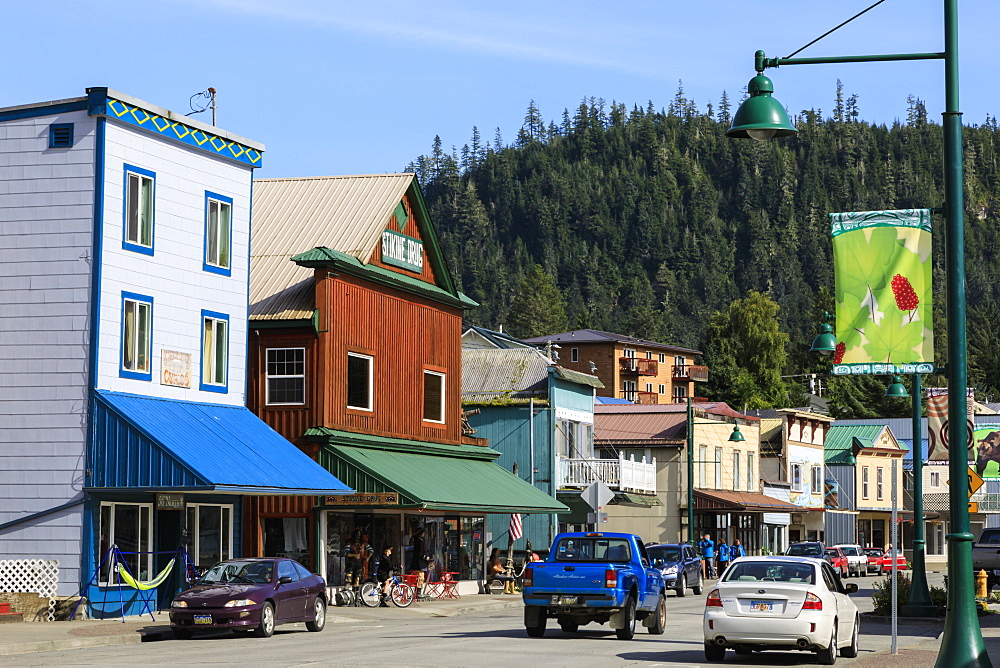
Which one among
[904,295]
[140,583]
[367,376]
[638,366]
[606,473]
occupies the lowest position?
[140,583]

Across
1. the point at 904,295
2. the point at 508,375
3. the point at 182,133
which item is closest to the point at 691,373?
the point at 508,375

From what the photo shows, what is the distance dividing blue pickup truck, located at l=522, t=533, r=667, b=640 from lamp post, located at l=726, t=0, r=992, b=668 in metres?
9.88

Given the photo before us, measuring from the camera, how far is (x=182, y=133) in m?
32.2

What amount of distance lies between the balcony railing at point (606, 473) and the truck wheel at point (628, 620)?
2572 cm

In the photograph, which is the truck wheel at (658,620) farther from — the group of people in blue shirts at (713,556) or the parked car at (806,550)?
the group of people in blue shirts at (713,556)

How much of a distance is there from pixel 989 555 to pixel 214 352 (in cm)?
2394

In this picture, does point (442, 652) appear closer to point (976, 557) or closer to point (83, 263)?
point (83, 263)

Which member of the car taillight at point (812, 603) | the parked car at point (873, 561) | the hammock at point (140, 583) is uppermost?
the car taillight at point (812, 603)

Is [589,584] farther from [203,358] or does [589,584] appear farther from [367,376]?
[367,376]

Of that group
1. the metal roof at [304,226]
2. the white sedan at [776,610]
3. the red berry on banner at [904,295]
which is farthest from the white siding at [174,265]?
the red berry on banner at [904,295]

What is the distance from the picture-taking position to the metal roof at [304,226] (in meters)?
37.1

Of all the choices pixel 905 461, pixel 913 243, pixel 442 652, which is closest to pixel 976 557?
pixel 442 652

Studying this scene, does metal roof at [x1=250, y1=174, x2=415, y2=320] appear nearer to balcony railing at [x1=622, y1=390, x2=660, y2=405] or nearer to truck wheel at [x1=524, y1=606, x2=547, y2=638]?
truck wheel at [x1=524, y1=606, x2=547, y2=638]

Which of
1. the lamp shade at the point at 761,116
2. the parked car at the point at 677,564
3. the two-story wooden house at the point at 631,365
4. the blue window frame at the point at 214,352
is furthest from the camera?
the two-story wooden house at the point at 631,365
